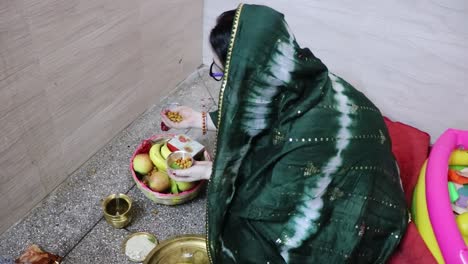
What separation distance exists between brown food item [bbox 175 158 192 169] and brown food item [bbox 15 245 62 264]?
0.44 meters

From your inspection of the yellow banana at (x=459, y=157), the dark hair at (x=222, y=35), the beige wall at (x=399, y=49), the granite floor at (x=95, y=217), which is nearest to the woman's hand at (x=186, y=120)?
the granite floor at (x=95, y=217)

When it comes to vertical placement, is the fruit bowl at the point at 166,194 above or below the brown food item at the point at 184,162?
below

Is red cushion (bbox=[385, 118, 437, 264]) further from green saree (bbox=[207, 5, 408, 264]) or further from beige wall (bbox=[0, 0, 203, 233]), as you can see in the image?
beige wall (bbox=[0, 0, 203, 233])

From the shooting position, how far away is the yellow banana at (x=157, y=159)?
4.76ft

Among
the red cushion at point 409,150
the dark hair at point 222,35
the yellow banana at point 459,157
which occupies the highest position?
the dark hair at point 222,35

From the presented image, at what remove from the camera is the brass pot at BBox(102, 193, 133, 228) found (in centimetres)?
134

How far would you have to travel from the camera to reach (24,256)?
4.04 feet

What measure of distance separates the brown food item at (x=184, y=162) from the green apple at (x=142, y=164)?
13 centimetres

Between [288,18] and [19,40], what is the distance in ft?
3.47

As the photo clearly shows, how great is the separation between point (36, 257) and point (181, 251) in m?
0.41

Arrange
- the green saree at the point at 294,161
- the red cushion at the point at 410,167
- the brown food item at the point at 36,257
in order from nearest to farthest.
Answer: the green saree at the point at 294,161, the red cushion at the point at 410,167, the brown food item at the point at 36,257

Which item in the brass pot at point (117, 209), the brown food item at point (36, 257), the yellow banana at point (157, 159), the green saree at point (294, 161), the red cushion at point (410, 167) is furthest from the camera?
the yellow banana at point (157, 159)

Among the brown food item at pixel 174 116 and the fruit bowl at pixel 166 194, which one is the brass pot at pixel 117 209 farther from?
the brown food item at pixel 174 116

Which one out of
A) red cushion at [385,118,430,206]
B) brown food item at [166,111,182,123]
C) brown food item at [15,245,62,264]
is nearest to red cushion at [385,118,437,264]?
red cushion at [385,118,430,206]
